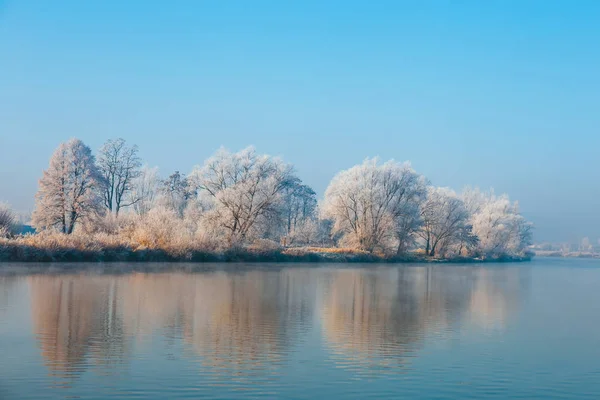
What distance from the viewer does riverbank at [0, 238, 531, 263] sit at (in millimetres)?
33094

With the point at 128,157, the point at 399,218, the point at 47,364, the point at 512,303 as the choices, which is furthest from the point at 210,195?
the point at 47,364

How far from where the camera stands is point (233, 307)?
58.0ft

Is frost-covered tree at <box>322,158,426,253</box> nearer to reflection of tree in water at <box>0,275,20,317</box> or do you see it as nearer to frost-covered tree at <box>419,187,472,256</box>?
frost-covered tree at <box>419,187,472,256</box>

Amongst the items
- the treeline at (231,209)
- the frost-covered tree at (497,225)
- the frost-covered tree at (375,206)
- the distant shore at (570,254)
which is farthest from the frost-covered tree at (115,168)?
the distant shore at (570,254)

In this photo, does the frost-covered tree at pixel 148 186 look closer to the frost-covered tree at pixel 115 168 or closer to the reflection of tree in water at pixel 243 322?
the frost-covered tree at pixel 115 168

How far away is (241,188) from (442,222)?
24.2 m

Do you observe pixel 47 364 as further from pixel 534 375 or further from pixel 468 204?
pixel 468 204

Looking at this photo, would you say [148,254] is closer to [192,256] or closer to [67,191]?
[192,256]

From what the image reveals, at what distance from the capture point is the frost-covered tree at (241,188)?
47.8 m

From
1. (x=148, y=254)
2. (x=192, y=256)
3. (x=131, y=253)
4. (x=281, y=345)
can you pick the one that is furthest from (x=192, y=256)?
(x=281, y=345)

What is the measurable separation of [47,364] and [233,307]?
805 centimetres

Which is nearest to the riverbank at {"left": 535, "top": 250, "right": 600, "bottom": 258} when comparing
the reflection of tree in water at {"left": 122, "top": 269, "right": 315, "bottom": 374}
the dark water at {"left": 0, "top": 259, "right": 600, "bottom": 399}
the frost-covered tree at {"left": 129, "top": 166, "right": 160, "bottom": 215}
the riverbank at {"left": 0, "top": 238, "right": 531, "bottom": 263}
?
the riverbank at {"left": 0, "top": 238, "right": 531, "bottom": 263}

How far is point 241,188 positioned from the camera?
48.3 meters

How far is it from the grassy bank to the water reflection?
27.9 ft
